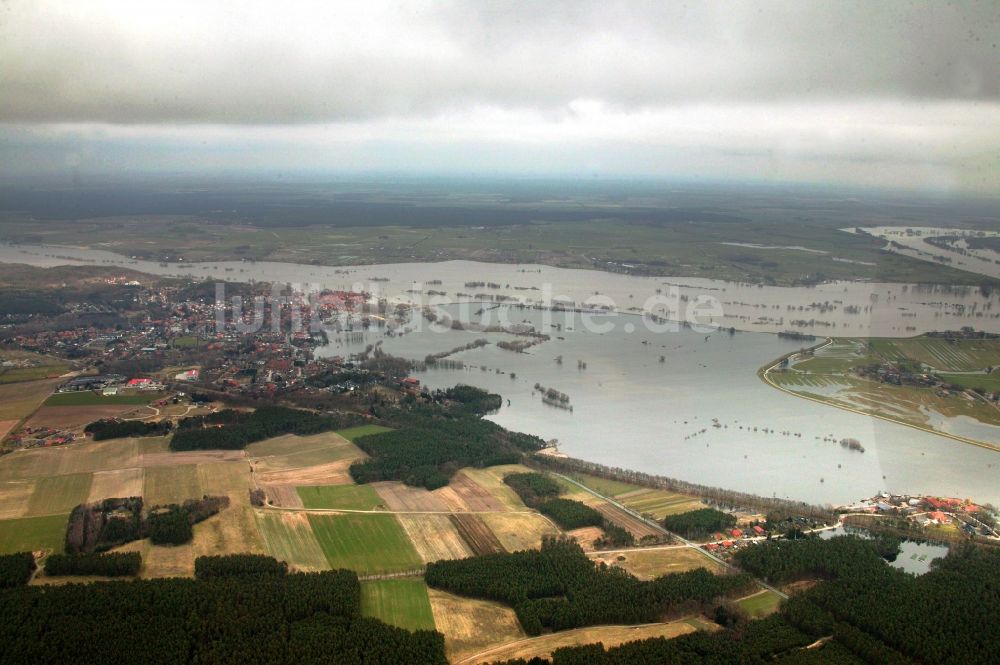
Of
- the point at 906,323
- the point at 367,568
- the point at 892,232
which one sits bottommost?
the point at 367,568

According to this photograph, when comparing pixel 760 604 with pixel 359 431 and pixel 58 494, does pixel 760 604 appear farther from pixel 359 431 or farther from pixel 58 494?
pixel 58 494

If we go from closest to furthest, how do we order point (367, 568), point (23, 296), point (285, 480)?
point (367, 568) < point (285, 480) < point (23, 296)

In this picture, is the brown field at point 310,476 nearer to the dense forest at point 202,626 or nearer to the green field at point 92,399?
the dense forest at point 202,626

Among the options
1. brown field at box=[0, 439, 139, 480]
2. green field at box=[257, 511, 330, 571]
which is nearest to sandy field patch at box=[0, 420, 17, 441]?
brown field at box=[0, 439, 139, 480]

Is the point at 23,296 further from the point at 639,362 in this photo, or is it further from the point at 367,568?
the point at 367,568

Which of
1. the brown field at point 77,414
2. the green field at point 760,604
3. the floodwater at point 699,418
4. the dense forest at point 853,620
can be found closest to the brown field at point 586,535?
the dense forest at point 853,620

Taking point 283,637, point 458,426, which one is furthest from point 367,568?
point 458,426
